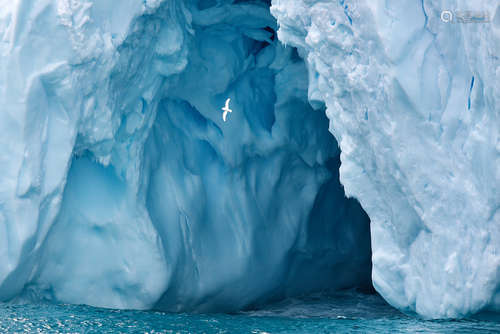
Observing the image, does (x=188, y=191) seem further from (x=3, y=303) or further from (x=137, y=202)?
(x=3, y=303)

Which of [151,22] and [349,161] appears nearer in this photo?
[349,161]

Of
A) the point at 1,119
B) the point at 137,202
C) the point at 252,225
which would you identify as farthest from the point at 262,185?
the point at 1,119

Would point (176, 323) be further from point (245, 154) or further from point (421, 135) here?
point (245, 154)

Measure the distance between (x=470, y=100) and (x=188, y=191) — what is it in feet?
9.93

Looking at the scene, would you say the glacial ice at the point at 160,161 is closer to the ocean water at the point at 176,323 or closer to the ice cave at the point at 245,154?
the ice cave at the point at 245,154

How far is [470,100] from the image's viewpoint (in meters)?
4.29

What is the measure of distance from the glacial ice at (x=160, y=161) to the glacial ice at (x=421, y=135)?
157 cm

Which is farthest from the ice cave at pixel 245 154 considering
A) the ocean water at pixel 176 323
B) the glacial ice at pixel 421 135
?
the ocean water at pixel 176 323

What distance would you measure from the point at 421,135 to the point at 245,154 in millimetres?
2600

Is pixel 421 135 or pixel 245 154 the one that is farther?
pixel 245 154

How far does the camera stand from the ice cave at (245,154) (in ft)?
14.5

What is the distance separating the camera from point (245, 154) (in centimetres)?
680

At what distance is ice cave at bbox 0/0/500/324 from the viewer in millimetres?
4418

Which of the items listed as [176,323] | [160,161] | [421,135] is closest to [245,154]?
[160,161]
